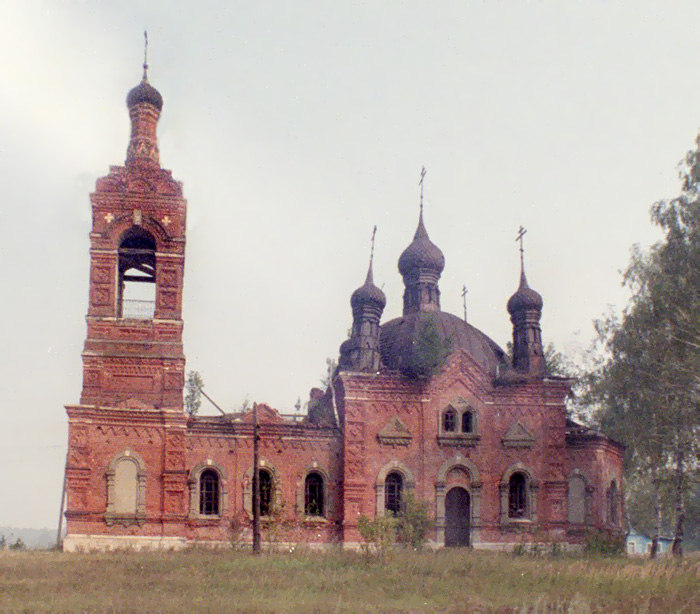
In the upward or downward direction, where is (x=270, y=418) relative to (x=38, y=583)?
upward

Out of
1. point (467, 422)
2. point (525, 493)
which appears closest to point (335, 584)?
point (467, 422)

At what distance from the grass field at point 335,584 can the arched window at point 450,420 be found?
684 cm

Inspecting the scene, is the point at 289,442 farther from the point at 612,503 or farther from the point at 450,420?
the point at 612,503

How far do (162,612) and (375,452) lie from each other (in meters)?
15.2

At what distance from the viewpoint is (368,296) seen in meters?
33.2

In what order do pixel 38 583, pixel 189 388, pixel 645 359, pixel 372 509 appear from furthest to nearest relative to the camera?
pixel 189 388 → pixel 645 359 → pixel 372 509 → pixel 38 583

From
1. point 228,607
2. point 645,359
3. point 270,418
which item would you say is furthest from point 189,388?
point 228,607

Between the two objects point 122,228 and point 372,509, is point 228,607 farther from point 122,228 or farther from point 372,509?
point 122,228

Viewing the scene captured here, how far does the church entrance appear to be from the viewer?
3073 cm

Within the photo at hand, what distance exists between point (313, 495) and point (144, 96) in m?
14.1

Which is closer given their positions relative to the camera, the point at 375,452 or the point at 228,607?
the point at 228,607

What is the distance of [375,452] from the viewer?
30.1 m

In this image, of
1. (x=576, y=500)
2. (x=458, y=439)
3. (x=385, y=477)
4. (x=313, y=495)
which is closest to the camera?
(x=385, y=477)

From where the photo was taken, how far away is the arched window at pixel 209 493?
29152 mm
